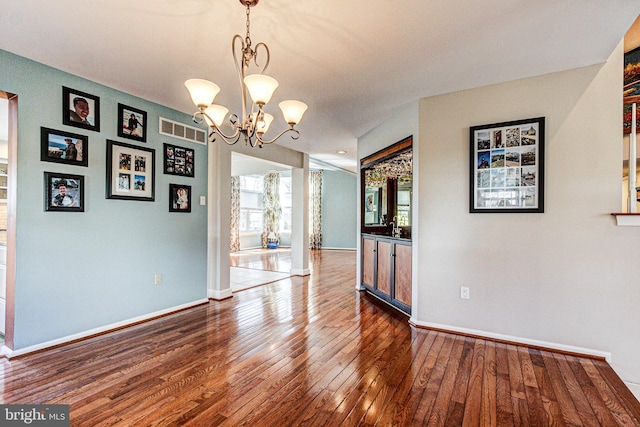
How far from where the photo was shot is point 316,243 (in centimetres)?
1124

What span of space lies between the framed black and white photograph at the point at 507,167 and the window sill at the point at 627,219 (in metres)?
0.51

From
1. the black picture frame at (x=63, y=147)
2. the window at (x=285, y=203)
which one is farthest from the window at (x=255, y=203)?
→ the black picture frame at (x=63, y=147)

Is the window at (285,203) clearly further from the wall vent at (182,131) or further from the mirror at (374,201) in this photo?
the wall vent at (182,131)

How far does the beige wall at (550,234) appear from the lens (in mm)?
2607

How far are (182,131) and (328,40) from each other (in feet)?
7.67

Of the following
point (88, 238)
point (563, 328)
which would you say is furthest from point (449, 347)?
point (88, 238)

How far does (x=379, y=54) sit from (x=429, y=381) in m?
2.42

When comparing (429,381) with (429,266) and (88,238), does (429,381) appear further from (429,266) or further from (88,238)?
(88,238)

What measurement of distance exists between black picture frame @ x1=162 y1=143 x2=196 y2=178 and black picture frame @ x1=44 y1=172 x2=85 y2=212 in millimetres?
908

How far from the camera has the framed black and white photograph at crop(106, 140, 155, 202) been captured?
3.17 meters

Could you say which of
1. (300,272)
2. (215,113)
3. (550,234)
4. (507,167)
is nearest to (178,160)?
(215,113)

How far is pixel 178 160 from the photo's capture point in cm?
382

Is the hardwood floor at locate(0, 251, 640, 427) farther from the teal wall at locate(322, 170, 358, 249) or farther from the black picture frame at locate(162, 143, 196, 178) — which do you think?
the teal wall at locate(322, 170, 358, 249)

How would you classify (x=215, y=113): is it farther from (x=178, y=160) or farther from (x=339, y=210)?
(x=339, y=210)
